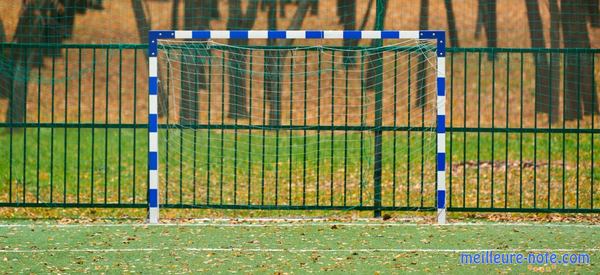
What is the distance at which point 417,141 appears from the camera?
758 inches

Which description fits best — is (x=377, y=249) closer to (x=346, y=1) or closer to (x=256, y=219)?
(x=256, y=219)

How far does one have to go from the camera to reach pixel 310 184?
1727cm

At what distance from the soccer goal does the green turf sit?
2.65ft

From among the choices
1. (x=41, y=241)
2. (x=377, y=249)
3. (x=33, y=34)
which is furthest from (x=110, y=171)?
(x=377, y=249)

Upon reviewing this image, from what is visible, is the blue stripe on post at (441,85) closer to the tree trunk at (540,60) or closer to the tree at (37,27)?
the tree at (37,27)

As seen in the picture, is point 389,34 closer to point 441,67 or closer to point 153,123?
point 441,67

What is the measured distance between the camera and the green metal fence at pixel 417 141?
40.2 feet

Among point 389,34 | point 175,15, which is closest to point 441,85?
point 389,34

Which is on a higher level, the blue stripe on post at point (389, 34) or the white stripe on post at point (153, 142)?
the blue stripe on post at point (389, 34)

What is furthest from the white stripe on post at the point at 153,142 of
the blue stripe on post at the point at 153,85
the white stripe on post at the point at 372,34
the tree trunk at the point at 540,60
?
the tree trunk at the point at 540,60

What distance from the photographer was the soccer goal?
11992mm

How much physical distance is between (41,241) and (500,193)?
24.8 ft

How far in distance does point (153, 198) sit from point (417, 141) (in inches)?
318

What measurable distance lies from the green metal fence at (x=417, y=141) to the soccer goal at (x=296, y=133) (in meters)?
0.16
